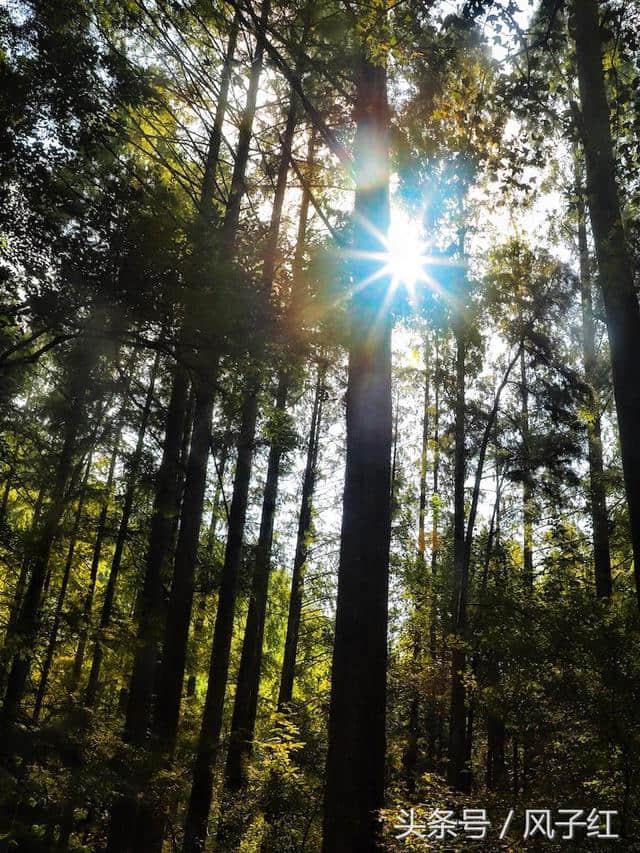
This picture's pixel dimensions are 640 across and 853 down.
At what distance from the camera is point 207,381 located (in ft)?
17.6

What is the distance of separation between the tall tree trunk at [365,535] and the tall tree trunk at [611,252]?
75.1 inches

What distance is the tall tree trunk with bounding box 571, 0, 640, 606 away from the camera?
482 centimetres

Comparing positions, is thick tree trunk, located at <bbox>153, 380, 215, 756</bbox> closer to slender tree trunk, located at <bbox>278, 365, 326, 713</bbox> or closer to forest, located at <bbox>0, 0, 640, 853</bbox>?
forest, located at <bbox>0, 0, 640, 853</bbox>

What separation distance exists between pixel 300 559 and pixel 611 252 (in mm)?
13049

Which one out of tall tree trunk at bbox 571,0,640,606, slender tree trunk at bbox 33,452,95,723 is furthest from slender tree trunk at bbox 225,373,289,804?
tall tree trunk at bbox 571,0,640,606

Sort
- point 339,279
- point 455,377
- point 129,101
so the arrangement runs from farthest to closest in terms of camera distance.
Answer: point 455,377 < point 129,101 < point 339,279

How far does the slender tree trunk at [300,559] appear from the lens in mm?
14508

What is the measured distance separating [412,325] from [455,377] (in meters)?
6.13

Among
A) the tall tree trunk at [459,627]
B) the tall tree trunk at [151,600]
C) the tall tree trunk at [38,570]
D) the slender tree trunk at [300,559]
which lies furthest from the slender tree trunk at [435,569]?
the tall tree trunk at [38,570]

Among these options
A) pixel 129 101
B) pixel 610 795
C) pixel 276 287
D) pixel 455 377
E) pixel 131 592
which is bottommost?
pixel 610 795

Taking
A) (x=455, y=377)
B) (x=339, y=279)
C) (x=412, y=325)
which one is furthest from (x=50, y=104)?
(x=455, y=377)

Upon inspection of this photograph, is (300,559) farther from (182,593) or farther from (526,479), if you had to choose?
(182,593)

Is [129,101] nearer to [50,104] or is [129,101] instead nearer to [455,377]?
[50,104]

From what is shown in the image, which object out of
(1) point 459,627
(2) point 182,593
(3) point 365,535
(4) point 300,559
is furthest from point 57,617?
(4) point 300,559
